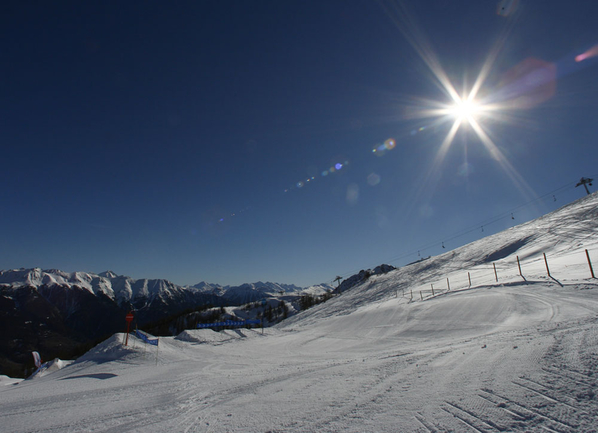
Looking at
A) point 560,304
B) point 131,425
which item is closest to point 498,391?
point 131,425

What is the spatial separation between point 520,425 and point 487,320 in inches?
501

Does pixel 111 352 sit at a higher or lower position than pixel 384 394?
lower

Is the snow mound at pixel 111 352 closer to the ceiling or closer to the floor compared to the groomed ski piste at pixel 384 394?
closer to the floor

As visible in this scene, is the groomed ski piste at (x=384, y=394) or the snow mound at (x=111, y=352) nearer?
the groomed ski piste at (x=384, y=394)

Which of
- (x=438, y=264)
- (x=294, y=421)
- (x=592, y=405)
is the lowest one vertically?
(x=294, y=421)

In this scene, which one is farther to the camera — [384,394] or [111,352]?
[111,352]

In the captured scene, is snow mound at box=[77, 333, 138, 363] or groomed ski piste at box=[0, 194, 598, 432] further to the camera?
snow mound at box=[77, 333, 138, 363]

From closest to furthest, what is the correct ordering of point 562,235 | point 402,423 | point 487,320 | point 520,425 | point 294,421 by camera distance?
point 520,425
point 402,423
point 294,421
point 487,320
point 562,235

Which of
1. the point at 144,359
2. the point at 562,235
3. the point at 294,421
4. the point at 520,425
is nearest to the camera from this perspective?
the point at 520,425

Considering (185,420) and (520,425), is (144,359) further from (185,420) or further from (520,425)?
(520,425)

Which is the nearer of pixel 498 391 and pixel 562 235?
pixel 498 391

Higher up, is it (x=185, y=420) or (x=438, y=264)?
(x=438, y=264)

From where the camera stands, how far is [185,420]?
5.61 metres

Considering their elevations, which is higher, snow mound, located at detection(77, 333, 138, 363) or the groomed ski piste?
the groomed ski piste
